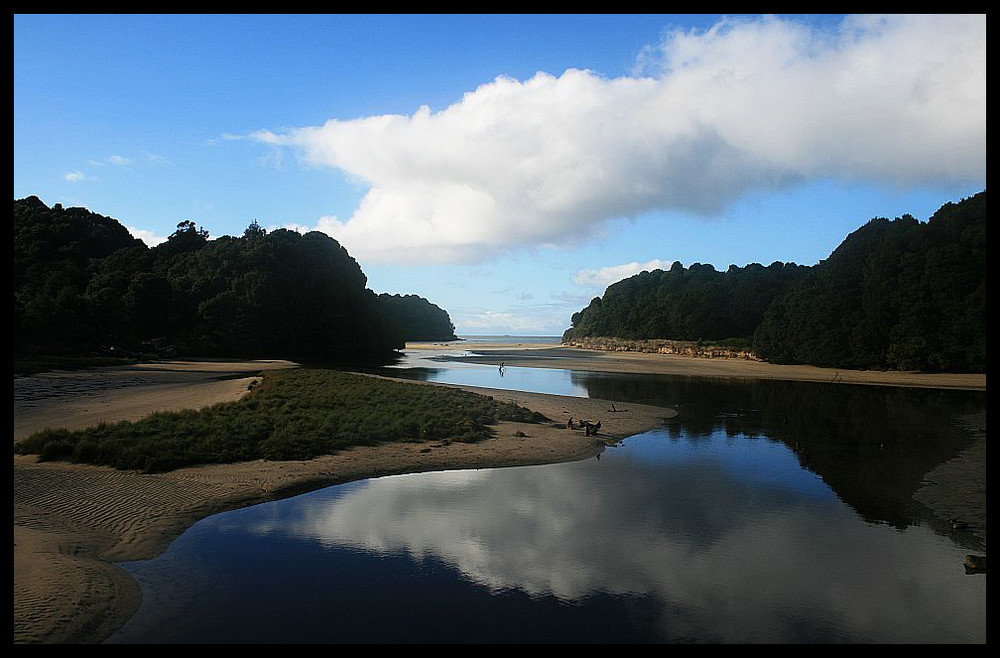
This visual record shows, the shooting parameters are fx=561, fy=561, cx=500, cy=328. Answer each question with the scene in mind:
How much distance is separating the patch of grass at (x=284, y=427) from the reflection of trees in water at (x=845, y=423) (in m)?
12.4

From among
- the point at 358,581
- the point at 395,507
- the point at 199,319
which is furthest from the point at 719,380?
the point at 199,319

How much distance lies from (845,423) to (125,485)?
3613 centimetres

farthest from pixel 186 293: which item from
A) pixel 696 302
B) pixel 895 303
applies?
pixel 696 302

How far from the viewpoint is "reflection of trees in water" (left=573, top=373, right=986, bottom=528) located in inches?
797

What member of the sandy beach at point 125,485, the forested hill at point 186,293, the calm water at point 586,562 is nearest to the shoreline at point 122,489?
the sandy beach at point 125,485

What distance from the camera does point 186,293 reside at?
9488 cm

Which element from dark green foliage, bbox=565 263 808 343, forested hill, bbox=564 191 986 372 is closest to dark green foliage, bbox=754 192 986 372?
forested hill, bbox=564 191 986 372

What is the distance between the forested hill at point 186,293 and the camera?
65938 millimetres

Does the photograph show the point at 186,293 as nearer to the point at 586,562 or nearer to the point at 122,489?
the point at 122,489

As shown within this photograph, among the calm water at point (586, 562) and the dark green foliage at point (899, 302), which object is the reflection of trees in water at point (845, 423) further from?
the dark green foliage at point (899, 302)

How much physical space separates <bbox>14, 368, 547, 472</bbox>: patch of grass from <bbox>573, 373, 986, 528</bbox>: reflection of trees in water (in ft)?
40.6

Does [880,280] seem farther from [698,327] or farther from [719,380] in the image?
[698,327]

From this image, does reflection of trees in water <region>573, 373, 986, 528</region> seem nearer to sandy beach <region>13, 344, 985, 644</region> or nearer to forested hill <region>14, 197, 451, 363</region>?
sandy beach <region>13, 344, 985, 644</region>

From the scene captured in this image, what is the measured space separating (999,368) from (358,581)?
11.3 meters
